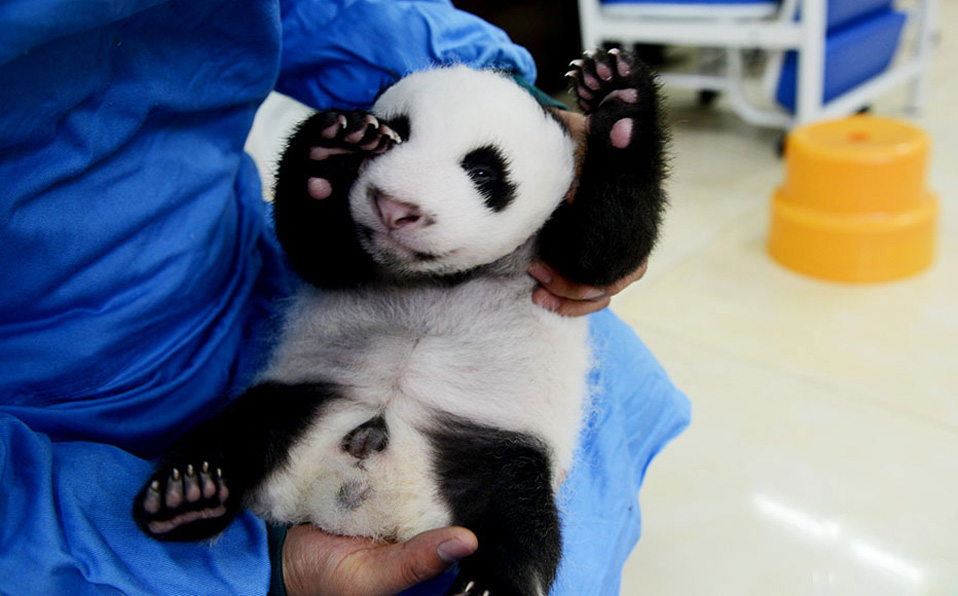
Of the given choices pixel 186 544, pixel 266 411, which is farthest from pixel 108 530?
pixel 266 411

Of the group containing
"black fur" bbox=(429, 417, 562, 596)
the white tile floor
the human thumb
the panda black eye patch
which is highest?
the panda black eye patch

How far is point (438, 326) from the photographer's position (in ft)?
3.62

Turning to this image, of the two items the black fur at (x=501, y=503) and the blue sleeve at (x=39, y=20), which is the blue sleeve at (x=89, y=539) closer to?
the black fur at (x=501, y=503)

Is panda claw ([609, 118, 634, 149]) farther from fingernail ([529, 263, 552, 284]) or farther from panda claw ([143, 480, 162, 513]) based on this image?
panda claw ([143, 480, 162, 513])

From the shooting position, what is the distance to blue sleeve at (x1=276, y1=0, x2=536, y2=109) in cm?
129

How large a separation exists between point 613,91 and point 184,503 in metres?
0.67

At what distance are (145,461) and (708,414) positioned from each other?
1176mm

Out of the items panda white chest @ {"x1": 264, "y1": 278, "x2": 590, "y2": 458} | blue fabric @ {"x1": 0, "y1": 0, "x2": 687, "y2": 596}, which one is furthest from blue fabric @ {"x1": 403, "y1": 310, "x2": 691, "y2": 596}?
panda white chest @ {"x1": 264, "y1": 278, "x2": 590, "y2": 458}

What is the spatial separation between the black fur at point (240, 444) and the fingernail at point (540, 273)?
1.00 feet

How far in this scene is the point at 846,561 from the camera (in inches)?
55.8

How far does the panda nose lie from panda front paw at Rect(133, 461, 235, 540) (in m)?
0.33

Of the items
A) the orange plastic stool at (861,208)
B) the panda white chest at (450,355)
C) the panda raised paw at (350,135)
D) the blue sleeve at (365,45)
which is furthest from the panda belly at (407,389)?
the orange plastic stool at (861,208)

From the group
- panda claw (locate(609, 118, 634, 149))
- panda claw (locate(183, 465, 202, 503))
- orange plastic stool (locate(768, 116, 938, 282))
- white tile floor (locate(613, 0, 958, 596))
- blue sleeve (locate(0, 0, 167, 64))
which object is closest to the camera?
blue sleeve (locate(0, 0, 167, 64))

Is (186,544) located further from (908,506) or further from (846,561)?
(908,506)
